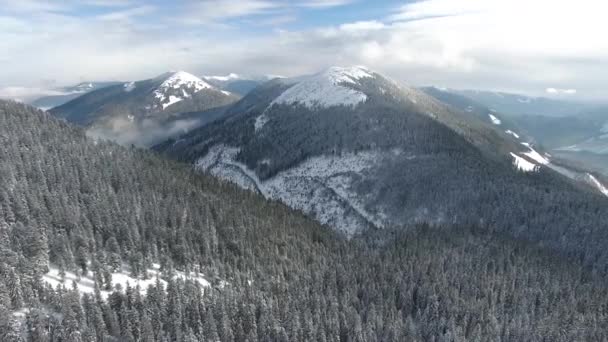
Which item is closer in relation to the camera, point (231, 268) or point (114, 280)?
point (114, 280)

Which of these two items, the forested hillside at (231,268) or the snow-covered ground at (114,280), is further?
the snow-covered ground at (114,280)

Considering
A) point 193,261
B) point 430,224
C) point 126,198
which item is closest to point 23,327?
point 193,261

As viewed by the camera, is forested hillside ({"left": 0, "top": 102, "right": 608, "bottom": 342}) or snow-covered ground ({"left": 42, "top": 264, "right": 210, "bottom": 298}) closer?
forested hillside ({"left": 0, "top": 102, "right": 608, "bottom": 342})

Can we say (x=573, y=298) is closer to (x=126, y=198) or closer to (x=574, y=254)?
(x=574, y=254)

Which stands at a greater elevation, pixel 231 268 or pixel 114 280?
pixel 114 280
